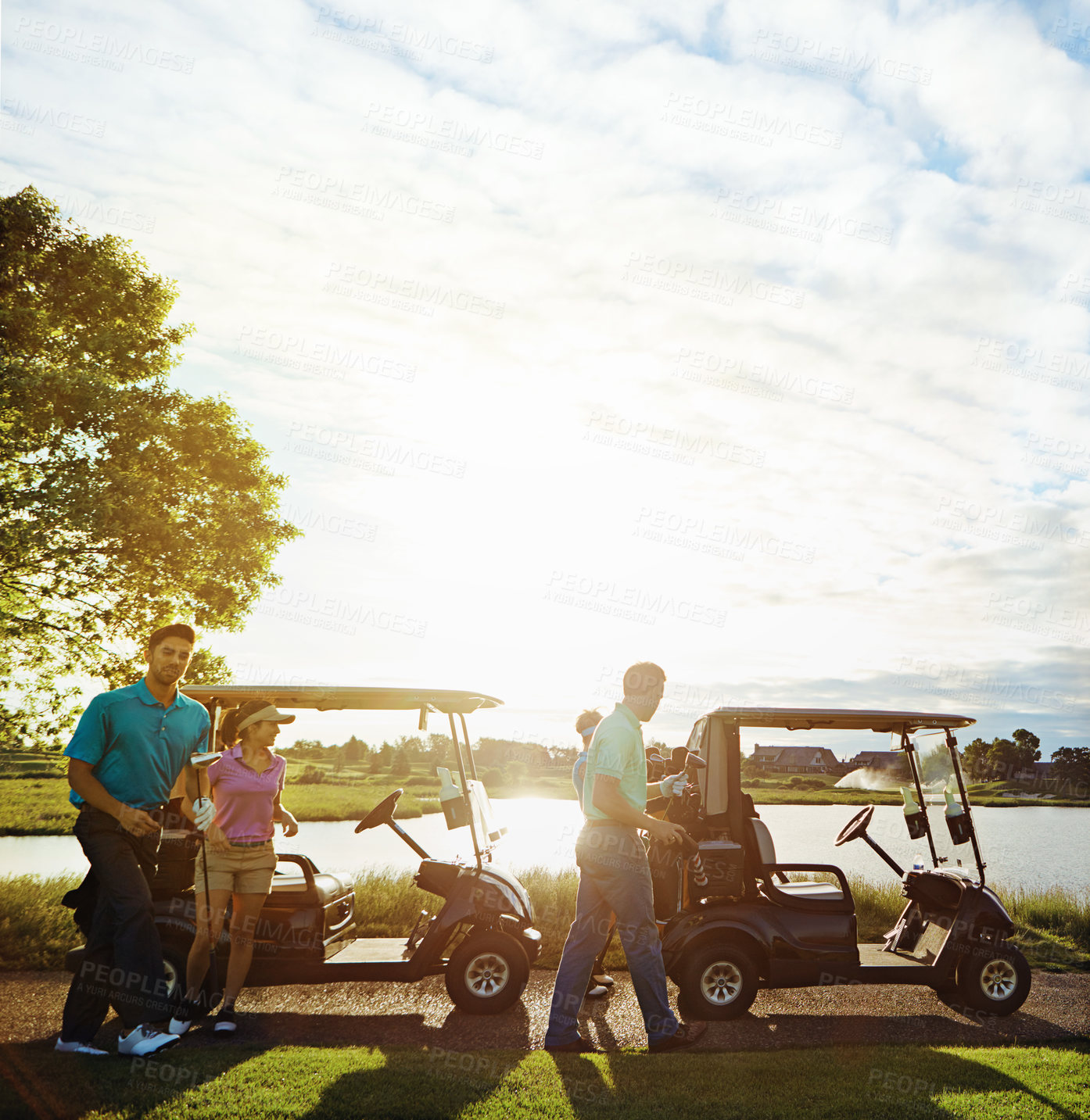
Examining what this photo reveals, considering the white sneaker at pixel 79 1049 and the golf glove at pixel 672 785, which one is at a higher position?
the golf glove at pixel 672 785

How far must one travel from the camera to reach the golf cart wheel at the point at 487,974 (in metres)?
5.88

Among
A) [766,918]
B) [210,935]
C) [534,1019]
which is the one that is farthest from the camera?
[766,918]

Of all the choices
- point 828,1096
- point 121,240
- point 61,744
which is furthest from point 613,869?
point 121,240

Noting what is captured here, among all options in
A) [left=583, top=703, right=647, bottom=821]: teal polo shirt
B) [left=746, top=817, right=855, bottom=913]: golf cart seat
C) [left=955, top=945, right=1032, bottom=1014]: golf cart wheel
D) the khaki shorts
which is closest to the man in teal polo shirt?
the khaki shorts

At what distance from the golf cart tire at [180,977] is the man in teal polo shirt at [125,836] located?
39.4 inches

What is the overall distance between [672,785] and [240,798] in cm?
281

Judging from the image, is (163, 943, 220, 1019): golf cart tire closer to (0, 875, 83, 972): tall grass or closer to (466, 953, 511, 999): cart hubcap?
(466, 953, 511, 999): cart hubcap

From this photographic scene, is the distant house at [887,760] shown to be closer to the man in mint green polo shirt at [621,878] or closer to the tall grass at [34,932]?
the man in mint green polo shirt at [621,878]

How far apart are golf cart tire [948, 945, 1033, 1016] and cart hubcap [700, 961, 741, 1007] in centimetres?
167

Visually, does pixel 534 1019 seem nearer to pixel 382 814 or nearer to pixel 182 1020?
pixel 382 814

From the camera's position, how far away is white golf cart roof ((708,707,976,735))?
6.28m

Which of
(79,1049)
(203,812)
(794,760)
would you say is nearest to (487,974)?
(203,812)

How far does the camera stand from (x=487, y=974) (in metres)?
5.93

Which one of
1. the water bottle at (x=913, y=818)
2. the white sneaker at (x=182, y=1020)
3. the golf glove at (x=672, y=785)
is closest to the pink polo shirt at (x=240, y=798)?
the white sneaker at (x=182, y=1020)
